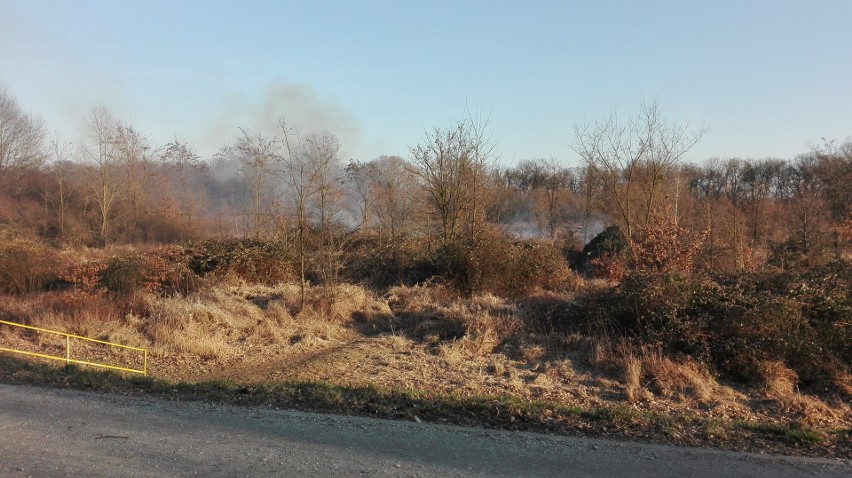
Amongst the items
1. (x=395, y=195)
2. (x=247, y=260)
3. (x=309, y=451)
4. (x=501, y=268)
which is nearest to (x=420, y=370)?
(x=309, y=451)

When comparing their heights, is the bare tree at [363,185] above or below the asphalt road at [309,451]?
above

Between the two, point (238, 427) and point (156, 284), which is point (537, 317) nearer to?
point (238, 427)

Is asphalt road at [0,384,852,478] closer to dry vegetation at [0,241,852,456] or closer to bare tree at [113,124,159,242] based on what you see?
dry vegetation at [0,241,852,456]

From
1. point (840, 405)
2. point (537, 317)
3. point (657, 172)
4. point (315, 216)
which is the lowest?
point (840, 405)

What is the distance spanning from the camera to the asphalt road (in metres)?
4.52

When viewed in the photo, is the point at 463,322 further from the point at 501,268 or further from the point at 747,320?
the point at 747,320

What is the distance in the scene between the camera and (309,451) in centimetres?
492

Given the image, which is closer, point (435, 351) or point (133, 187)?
point (435, 351)

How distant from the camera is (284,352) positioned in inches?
480

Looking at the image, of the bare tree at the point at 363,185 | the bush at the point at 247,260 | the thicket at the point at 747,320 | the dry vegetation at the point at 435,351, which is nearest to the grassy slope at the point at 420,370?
the dry vegetation at the point at 435,351

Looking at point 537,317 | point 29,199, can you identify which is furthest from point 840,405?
point 29,199

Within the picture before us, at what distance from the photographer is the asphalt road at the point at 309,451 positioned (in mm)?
4520

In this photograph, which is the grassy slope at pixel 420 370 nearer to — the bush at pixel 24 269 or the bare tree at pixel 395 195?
the bush at pixel 24 269

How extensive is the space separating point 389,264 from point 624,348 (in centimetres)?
1170
